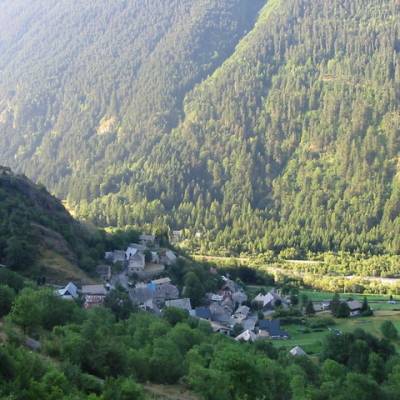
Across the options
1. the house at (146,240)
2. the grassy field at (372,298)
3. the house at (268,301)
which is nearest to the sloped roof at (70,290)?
the house at (268,301)

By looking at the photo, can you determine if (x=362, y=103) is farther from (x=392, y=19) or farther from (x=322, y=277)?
(x=322, y=277)

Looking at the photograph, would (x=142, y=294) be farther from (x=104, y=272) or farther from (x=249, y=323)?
(x=249, y=323)

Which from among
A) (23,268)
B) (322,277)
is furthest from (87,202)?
(23,268)

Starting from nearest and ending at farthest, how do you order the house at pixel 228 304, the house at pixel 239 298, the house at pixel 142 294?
the house at pixel 142 294 → the house at pixel 228 304 → the house at pixel 239 298

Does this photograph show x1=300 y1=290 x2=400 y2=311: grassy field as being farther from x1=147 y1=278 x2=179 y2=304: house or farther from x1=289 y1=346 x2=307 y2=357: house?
x1=289 y1=346 x2=307 y2=357: house

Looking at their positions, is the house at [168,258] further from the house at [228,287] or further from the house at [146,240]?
the house at [228,287]

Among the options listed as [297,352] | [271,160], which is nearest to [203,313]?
[297,352]

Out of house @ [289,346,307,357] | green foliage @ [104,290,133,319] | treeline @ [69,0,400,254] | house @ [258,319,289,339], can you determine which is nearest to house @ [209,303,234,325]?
house @ [258,319,289,339]
